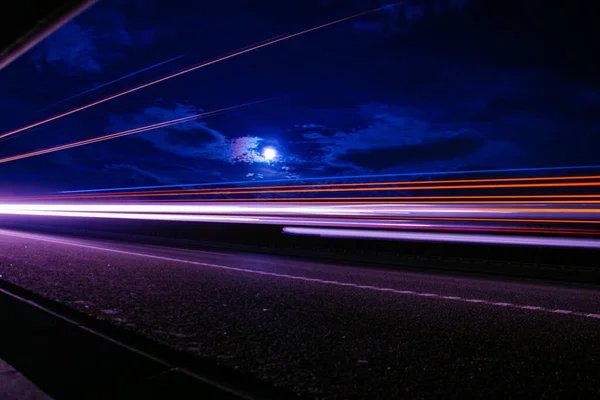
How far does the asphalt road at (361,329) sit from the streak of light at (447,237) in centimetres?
638

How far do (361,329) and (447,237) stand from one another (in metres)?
11.5

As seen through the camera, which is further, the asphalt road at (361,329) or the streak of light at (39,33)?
the streak of light at (39,33)

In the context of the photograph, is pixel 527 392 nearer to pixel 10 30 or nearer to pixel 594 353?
pixel 594 353

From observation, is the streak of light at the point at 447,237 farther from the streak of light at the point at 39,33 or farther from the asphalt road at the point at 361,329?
the streak of light at the point at 39,33

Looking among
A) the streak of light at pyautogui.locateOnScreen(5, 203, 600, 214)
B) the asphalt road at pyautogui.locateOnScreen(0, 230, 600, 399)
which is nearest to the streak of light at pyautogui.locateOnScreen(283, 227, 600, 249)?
the streak of light at pyautogui.locateOnScreen(5, 203, 600, 214)

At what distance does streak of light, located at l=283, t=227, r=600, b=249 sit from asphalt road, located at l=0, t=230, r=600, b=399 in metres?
6.38

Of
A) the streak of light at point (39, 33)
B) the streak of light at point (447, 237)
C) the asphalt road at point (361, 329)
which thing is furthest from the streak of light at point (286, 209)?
the streak of light at point (39, 33)

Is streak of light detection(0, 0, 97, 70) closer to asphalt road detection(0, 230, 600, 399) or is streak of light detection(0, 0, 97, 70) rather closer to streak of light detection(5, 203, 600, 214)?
asphalt road detection(0, 230, 600, 399)

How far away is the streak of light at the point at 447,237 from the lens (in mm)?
11711

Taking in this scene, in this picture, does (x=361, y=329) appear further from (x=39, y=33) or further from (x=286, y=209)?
(x=286, y=209)

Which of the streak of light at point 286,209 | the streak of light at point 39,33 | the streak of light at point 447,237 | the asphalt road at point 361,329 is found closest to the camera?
the asphalt road at point 361,329

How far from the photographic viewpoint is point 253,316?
3775 millimetres

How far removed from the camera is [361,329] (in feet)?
11.2

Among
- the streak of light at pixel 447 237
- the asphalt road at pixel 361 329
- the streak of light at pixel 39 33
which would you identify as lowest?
the asphalt road at pixel 361 329
